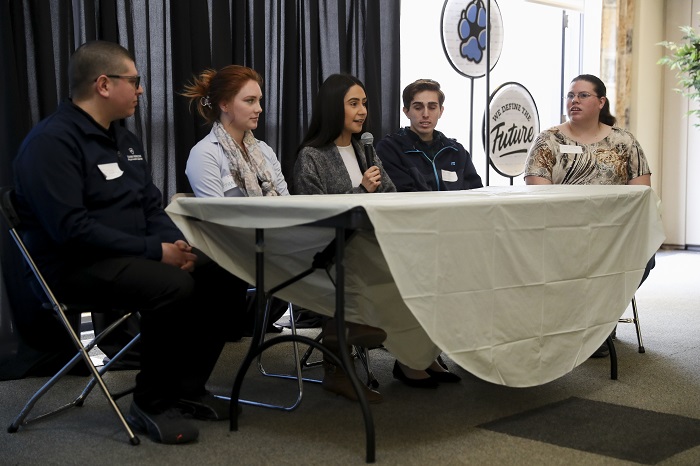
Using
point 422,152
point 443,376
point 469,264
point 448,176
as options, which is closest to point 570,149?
point 448,176

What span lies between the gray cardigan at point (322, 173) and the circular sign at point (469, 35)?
3.02 metres

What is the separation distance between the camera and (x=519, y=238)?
2549mm

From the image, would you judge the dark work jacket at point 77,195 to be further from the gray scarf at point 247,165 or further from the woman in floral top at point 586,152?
the woman in floral top at point 586,152

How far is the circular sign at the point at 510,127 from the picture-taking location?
6688 mm

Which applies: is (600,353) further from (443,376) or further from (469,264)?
(469,264)

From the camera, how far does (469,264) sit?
237cm

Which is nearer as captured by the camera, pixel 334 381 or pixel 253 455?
pixel 253 455

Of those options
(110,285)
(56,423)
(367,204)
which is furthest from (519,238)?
(56,423)

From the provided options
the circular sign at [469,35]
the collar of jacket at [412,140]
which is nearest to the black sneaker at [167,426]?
the collar of jacket at [412,140]

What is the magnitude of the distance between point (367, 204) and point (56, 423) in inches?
53.3

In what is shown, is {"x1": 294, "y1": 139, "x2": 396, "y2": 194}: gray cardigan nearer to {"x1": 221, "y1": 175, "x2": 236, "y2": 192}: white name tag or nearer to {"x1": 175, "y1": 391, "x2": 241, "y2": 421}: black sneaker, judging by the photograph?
{"x1": 221, "y1": 175, "x2": 236, "y2": 192}: white name tag

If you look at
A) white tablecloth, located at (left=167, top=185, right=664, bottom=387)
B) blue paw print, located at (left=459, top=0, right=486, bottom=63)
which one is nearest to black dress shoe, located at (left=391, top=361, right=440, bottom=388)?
white tablecloth, located at (left=167, top=185, right=664, bottom=387)

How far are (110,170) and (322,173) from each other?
104 cm

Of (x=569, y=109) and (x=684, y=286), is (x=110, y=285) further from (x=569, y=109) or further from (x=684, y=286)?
(x=684, y=286)
